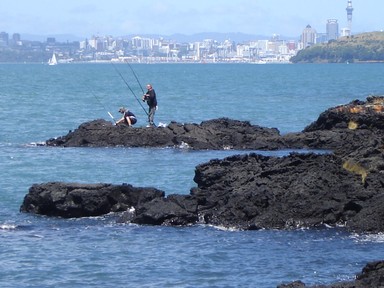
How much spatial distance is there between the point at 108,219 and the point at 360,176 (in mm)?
5551

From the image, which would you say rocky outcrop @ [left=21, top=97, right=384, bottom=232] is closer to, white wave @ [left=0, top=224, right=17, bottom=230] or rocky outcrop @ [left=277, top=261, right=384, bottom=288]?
white wave @ [left=0, top=224, right=17, bottom=230]

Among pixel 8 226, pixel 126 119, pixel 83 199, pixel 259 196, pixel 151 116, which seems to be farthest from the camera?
pixel 151 116

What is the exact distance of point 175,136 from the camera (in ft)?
126

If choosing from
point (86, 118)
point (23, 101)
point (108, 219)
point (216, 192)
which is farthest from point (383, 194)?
point (23, 101)

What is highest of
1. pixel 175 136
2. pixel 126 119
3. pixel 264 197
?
pixel 264 197

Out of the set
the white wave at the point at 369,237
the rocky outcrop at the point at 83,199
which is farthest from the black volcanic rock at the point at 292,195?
the rocky outcrop at the point at 83,199


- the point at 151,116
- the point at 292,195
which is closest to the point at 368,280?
the point at 292,195

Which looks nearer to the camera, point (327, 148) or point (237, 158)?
point (237, 158)

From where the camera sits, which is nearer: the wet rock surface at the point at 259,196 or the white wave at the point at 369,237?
the white wave at the point at 369,237

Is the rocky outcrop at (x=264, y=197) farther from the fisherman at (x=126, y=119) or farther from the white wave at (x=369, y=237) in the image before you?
the fisherman at (x=126, y=119)

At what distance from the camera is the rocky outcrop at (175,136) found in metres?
37.7

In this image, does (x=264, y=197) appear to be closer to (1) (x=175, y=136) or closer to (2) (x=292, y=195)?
(2) (x=292, y=195)

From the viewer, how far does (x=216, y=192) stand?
23.9 metres

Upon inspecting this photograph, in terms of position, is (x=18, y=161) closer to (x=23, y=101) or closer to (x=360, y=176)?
(x=360, y=176)
